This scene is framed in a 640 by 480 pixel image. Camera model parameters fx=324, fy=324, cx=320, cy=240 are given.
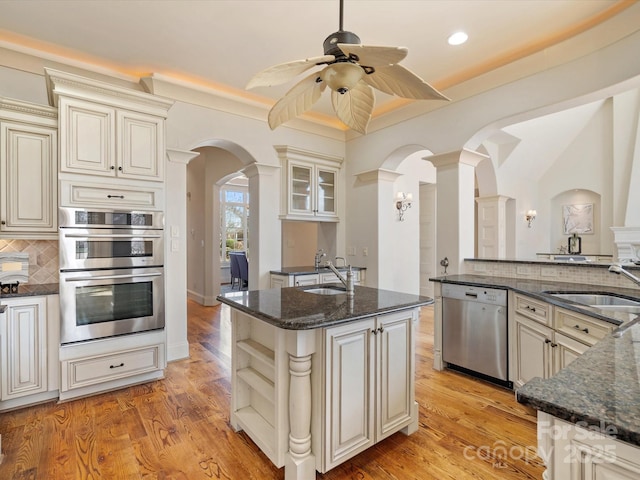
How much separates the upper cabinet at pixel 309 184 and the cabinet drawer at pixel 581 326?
3028 mm

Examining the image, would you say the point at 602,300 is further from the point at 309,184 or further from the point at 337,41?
the point at 309,184

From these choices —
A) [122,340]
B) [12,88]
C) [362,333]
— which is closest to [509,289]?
[362,333]

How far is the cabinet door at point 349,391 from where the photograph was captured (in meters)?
1.64

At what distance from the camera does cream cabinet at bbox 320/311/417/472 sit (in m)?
1.65

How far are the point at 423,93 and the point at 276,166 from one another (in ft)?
9.28

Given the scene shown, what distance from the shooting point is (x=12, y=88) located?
111 inches

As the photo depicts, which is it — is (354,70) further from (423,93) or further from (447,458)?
(447,458)

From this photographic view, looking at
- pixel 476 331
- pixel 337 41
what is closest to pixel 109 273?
pixel 337 41

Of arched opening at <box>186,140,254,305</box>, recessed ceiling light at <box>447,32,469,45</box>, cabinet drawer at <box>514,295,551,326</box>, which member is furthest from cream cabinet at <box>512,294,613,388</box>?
arched opening at <box>186,140,254,305</box>

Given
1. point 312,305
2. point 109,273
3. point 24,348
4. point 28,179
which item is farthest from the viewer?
point 109,273

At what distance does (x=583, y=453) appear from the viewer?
2.33 ft

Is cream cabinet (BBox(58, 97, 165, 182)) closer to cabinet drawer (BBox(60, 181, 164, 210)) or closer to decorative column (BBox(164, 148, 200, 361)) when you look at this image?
cabinet drawer (BBox(60, 181, 164, 210))

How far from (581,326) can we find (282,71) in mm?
2259

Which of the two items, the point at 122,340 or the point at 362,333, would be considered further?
the point at 122,340
